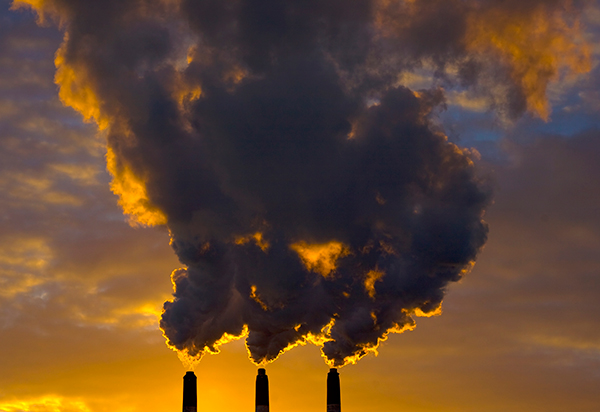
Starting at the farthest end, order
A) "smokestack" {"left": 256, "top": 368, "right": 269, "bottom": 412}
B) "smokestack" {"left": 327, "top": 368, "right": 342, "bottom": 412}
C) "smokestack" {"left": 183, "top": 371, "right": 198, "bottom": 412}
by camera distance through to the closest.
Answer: "smokestack" {"left": 256, "top": 368, "right": 269, "bottom": 412} < "smokestack" {"left": 327, "top": 368, "right": 342, "bottom": 412} < "smokestack" {"left": 183, "top": 371, "right": 198, "bottom": 412}

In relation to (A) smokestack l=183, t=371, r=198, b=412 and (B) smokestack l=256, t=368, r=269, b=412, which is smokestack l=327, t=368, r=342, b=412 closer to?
(B) smokestack l=256, t=368, r=269, b=412

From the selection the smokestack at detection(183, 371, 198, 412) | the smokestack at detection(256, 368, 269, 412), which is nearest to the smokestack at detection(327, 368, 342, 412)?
the smokestack at detection(256, 368, 269, 412)

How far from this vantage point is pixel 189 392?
93.1 m

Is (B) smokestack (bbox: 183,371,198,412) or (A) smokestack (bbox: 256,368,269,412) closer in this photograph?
(B) smokestack (bbox: 183,371,198,412)

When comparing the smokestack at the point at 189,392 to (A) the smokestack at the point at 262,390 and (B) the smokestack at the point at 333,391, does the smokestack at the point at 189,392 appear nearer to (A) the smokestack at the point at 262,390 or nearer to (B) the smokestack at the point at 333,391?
(A) the smokestack at the point at 262,390

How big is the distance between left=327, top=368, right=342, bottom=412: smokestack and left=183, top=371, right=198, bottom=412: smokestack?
56.6ft

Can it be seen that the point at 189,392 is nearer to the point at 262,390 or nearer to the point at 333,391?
the point at 262,390

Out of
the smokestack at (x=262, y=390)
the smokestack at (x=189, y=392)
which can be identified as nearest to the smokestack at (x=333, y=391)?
the smokestack at (x=262, y=390)

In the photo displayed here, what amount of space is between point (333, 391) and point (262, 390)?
1002 cm

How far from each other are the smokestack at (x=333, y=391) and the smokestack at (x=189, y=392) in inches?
679

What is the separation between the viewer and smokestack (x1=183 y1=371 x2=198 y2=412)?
92.9m

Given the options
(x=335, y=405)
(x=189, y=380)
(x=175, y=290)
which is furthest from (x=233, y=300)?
(x=335, y=405)

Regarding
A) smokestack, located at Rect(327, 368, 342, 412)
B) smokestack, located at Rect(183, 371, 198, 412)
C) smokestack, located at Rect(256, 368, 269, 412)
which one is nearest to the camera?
smokestack, located at Rect(183, 371, 198, 412)

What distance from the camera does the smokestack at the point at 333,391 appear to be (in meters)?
94.2
